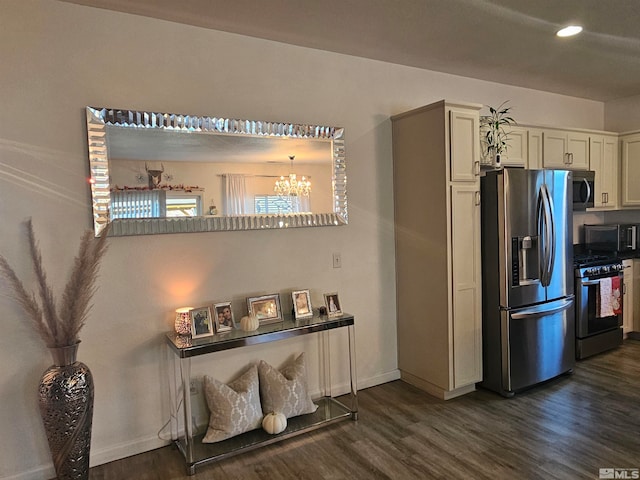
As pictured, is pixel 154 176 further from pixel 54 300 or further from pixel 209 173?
pixel 54 300

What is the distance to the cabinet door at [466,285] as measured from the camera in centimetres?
324

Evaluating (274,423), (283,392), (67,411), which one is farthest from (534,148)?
(67,411)

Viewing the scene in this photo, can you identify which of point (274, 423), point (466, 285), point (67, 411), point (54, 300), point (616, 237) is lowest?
point (274, 423)

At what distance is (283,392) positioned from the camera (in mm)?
2939

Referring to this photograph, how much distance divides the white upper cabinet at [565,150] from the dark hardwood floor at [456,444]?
224 cm

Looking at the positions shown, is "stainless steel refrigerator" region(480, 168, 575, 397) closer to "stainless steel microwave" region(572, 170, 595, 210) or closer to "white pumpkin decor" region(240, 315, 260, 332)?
"stainless steel microwave" region(572, 170, 595, 210)

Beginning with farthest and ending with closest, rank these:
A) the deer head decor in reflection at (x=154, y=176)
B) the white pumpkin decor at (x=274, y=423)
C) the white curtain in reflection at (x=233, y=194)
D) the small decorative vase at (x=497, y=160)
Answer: the small decorative vase at (x=497, y=160) → the white curtain in reflection at (x=233, y=194) → the white pumpkin decor at (x=274, y=423) → the deer head decor in reflection at (x=154, y=176)

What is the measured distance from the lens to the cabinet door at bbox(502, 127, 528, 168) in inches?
160

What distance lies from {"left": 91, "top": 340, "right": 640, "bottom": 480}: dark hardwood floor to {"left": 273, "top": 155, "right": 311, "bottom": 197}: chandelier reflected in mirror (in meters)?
1.70

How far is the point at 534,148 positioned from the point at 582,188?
725 mm

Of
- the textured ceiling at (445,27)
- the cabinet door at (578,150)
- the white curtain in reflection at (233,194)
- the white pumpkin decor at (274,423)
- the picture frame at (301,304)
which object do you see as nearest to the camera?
the textured ceiling at (445,27)

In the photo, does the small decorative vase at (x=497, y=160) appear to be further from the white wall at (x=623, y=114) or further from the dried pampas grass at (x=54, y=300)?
the dried pampas grass at (x=54, y=300)

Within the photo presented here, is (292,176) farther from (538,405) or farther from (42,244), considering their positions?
(538,405)
